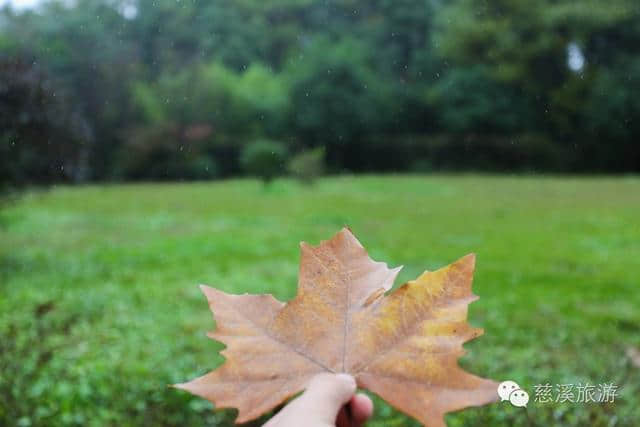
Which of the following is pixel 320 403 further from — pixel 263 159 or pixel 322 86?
pixel 322 86

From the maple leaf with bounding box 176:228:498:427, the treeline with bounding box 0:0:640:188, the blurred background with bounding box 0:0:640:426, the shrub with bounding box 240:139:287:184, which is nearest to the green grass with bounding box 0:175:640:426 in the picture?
the blurred background with bounding box 0:0:640:426

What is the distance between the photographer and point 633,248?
3938 millimetres

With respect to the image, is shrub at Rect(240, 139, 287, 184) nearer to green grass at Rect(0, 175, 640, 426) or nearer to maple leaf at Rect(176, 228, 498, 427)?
green grass at Rect(0, 175, 640, 426)

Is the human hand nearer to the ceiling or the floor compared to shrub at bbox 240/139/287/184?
nearer to the ceiling

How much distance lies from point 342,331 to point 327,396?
3 centimetres

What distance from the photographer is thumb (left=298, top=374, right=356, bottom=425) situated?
0.27m

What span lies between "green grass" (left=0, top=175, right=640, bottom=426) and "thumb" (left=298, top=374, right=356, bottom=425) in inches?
48.9

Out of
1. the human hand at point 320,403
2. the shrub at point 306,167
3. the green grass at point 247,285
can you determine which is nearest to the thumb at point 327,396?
the human hand at point 320,403

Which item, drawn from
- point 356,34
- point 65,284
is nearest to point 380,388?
point 65,284

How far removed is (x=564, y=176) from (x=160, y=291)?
959cm

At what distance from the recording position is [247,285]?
3.00 metres

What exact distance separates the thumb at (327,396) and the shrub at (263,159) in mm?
7063

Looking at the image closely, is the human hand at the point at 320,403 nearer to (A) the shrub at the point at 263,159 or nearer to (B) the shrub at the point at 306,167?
(A) the shrub at the point at 263,159

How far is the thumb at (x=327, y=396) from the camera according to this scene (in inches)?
10.4
